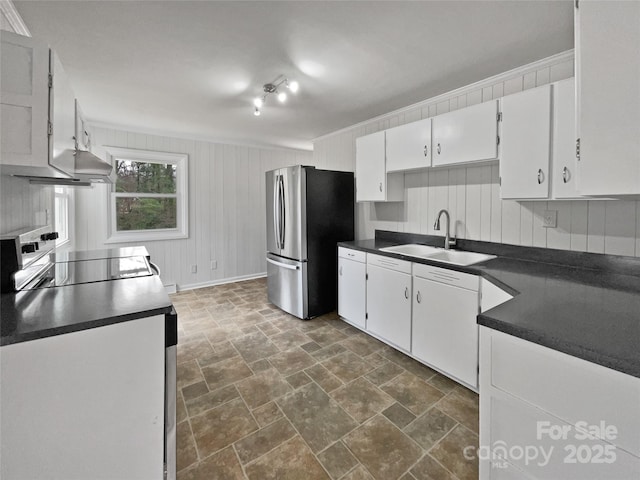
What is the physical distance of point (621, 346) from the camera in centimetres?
81

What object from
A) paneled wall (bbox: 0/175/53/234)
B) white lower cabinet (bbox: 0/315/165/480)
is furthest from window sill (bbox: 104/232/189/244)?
white lower cabinet (bbox: 0/315/165/480)

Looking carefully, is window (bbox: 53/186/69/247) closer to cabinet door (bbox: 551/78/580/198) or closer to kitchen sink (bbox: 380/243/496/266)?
kitchen sink (bbox: 380/243/496/266)

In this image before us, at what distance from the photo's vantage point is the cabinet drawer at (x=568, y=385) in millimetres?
761

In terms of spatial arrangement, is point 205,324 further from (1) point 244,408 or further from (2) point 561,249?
(2) point 561,249

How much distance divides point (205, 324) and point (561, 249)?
3.41 metres

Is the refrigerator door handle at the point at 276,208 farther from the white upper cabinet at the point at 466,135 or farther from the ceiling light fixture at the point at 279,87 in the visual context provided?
the white upper cabinet at the point at 466,135

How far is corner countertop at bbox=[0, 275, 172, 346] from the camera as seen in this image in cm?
98

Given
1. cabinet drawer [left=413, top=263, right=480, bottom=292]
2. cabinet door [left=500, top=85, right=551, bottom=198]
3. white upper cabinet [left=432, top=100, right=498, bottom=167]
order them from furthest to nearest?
white upper cabinet [left=432, top=100, right=498, bottom=167] < cabinet drawer [left=413, top=263, right=480, bottom=292] < cabinet door [left=500, top=85, right=551, bottom=198]

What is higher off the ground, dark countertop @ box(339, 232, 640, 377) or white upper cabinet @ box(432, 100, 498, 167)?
white upper cabinet @ box(432, 100, 498, 167)

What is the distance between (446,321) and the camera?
6.97 ft

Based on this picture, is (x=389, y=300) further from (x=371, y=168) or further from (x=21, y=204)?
(x=21, y=204)

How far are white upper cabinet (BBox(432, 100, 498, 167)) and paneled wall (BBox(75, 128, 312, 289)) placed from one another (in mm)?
3483

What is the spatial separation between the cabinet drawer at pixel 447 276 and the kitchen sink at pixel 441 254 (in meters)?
0.12

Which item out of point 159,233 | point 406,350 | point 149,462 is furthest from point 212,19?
point 159,233
